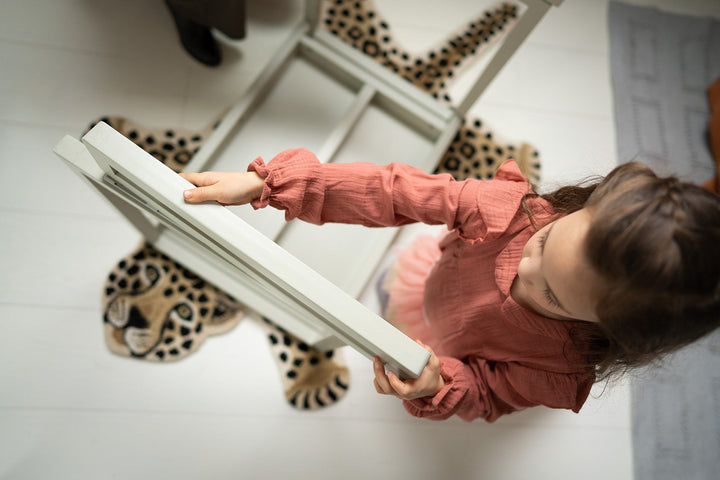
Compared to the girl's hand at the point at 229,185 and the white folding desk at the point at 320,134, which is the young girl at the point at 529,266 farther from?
the white folding desk at the point at 320,134

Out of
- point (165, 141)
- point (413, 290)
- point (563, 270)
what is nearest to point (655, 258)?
point (563, 270)

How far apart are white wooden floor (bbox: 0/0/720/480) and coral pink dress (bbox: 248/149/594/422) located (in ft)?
1.40

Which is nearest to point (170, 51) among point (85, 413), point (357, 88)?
point (357, 88)

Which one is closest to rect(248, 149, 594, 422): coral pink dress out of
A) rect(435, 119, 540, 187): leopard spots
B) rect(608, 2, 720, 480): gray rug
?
rect(435, 119, 540, 187): leopard spots

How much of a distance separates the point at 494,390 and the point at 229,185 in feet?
1.49

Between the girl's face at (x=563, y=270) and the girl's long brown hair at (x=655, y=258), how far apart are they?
0.01 metres

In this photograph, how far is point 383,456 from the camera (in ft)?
3.25

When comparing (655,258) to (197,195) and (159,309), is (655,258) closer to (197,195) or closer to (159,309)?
(197,195)

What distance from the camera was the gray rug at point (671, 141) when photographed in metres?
1.06

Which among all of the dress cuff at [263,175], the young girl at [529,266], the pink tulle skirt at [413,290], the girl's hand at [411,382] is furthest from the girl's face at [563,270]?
the pink tulle skirt at [413,290]

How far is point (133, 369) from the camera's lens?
37.3 inches

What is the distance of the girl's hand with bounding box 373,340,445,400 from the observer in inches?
19.5

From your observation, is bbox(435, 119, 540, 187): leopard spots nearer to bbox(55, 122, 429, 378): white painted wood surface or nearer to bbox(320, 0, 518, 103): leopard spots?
bbox(320, 0, 518, 103): leopard spots

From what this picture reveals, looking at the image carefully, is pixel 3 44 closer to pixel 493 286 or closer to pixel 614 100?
pixel 493 286
